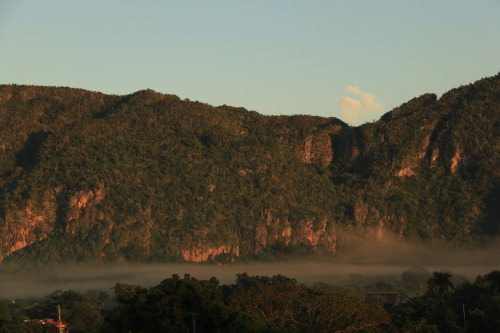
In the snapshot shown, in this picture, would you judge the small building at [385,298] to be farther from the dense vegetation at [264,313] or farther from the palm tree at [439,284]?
the dense vegetation at [264,313]

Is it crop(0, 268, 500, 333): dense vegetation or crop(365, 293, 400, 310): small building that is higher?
crop(0, 268, 500, 333): dense vegetation

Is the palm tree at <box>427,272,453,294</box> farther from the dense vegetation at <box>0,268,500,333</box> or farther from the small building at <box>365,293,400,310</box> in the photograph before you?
the dense vegetation at <box>0,268,500,333</box>

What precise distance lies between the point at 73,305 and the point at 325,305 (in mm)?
78477

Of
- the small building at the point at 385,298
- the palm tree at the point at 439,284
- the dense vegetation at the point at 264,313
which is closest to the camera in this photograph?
the dense vegetation at the point at 264,313

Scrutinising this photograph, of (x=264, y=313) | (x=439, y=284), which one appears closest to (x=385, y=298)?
(x=439, y=284)

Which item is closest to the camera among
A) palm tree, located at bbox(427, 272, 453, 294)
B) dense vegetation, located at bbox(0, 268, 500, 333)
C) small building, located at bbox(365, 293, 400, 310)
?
dense vegetation, located at bbox(0, 268, 500, 333)

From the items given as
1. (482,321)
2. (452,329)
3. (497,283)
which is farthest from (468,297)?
(482,321)

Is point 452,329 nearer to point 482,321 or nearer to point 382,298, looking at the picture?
point 482,321

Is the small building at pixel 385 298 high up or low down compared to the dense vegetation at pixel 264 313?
down

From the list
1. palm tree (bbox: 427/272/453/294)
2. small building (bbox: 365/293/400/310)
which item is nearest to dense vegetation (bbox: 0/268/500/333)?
palm tree (bbox: 427/272/453/294)

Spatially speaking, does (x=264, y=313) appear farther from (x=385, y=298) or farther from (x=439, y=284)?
(x=385, y=298)

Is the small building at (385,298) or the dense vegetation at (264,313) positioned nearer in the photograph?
the dense vegetation at (264,313)

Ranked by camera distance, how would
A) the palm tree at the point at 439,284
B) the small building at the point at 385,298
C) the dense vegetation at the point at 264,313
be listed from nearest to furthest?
the dense vegetation at the point at 264,313
the palm tree at the point at 439,284
the small building at the point at 385,298

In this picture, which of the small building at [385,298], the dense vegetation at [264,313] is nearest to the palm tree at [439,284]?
the small building at [385,298]
